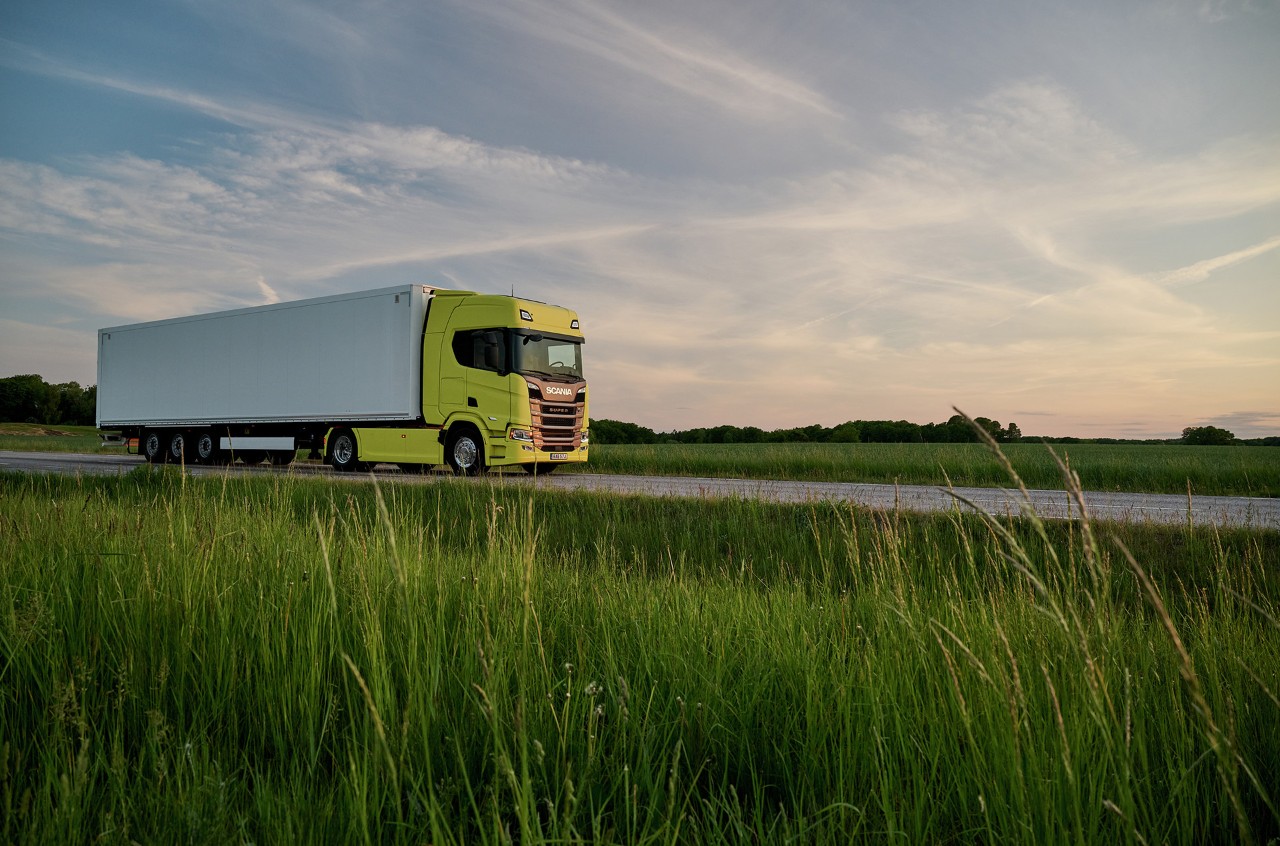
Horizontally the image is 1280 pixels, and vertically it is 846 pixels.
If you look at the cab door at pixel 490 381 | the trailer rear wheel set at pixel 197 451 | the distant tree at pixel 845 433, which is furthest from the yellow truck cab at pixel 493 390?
the distant tree at pixel 845 433

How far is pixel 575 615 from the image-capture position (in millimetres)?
4051

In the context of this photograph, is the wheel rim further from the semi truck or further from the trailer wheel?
the trailer wheel

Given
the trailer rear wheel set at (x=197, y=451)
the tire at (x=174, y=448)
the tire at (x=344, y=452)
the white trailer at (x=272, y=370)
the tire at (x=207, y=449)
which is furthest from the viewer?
the tire at (x=174, y=448)

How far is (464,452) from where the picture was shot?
58.9 feet

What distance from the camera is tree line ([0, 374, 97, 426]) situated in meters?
94.5

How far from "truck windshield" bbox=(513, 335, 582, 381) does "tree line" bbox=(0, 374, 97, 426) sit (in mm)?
97166

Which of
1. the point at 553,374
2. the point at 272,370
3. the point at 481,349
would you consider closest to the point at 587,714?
the point at 481,349

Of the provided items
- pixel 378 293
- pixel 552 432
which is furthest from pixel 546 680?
pixel 378 293

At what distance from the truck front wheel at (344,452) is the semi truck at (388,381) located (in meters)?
0.04

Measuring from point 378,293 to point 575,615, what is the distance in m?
16.3

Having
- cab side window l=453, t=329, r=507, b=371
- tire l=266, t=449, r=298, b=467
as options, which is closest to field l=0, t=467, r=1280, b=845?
cab side window l=453, t=329, r=507, b=371

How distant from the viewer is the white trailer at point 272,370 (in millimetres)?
18594

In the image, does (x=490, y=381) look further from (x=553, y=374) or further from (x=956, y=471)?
(x=956, y=471)

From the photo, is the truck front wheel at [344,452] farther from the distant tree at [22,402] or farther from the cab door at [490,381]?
Result: the distant tree at [22,402]
